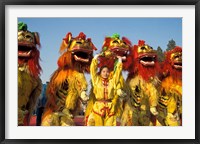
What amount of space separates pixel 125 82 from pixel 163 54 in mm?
316

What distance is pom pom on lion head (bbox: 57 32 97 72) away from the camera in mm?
3168

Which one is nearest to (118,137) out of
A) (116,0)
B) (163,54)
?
(163,54)

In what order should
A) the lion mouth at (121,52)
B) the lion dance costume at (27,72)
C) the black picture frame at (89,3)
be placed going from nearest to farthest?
the black picture frame at (89,3), the lion dance costume at (27,72), the lion mouth at (121,52)

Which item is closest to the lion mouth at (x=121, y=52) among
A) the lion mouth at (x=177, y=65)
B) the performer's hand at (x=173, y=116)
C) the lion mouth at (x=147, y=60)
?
the lion mouth at (x=147, y=60)

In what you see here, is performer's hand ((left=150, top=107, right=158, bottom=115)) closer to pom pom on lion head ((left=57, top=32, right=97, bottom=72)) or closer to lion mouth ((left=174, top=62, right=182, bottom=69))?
lion mouth ((left=174, top=62, right=182, bottom=69))

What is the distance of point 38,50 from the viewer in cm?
316

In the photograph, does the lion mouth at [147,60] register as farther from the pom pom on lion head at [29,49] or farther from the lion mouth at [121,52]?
the pom pom on lion head at [29,49]

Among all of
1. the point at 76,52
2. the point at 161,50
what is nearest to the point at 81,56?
the point at 76,52

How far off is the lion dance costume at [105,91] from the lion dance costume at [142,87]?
0.25 feet

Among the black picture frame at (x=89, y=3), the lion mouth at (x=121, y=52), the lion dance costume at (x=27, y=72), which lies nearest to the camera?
the black picture frame at (x=89, y=3)

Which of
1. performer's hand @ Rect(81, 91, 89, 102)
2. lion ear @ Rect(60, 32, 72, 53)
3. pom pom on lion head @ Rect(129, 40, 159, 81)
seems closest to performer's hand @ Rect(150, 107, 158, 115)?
pom pom on lion head @ Rect(129, 40, 159, 81)

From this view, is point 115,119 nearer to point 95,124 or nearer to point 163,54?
point 95,124

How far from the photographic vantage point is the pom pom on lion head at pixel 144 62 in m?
3.22

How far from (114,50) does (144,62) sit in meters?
0.22
